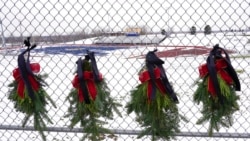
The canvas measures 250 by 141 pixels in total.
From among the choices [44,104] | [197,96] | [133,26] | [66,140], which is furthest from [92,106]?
[66,140]

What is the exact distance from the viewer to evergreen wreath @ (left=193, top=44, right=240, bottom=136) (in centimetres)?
185

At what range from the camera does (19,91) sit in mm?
2023

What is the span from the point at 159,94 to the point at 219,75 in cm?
36

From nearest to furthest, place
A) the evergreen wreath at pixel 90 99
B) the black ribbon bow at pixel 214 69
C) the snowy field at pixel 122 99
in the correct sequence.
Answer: the black ribbon bow at pixel 214 69, the evergreen wreath at pixel 90 99, the snowy field at pixel 122 99

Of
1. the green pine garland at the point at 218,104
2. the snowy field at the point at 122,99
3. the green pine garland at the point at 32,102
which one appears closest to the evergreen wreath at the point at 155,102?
the green pine garland at the point at 218,104

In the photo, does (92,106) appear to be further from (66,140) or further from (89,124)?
(66,140)

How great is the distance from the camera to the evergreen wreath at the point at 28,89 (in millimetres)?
1987

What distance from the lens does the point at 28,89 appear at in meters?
1.99

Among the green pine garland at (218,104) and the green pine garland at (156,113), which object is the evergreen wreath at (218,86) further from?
the green pine garland at (156,113)

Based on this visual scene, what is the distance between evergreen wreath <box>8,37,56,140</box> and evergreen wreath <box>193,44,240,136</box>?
0.98 meters

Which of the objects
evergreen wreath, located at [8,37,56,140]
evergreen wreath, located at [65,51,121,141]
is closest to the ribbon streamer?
evergreen wreath, located at [8,37,56,140]

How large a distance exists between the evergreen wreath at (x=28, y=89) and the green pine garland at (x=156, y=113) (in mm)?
569

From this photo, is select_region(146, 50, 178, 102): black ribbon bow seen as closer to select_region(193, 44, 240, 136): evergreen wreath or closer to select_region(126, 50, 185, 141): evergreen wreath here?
select_region(126, 50, 185, 141): evergreen wreath

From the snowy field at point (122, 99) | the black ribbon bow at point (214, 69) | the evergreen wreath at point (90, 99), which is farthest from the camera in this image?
the snowy field at point (122, 99)
